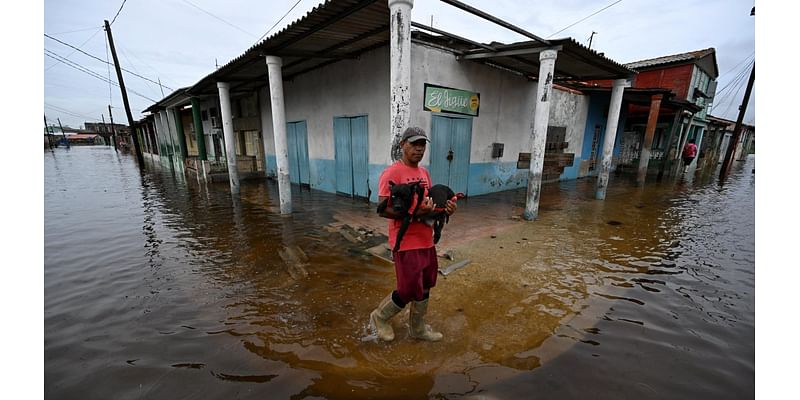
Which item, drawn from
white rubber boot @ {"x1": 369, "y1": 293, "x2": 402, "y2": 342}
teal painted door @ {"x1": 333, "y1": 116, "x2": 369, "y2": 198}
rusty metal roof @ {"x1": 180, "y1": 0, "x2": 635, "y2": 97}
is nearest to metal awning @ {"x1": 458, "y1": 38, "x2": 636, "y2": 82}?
rusty metal roof @ {"x1": 180, "y1": 0, "x2": 635, "y2": 97}

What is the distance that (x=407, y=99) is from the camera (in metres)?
4.76

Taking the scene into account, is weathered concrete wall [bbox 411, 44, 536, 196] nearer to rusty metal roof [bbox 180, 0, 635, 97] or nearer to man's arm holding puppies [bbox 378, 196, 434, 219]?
rusty metal roof [bbox 180, 0, 635, 97]

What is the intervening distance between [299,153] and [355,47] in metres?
4.92

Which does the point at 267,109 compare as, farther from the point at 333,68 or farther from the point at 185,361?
the point at 185,361

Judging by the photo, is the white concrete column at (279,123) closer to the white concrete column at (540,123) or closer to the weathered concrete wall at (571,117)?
the white concrete column at (540,123)

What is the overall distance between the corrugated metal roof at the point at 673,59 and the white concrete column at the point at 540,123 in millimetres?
16087

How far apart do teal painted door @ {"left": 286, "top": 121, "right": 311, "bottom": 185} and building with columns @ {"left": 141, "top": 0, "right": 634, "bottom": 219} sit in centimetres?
4

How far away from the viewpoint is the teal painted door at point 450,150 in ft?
25.1

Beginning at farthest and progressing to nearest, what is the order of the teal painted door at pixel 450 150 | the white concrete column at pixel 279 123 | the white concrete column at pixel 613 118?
1. the white concrete column at pixel 613 118
2. the teal painted door at pixel 450 150
3. the white concrete column at pixel 279 123

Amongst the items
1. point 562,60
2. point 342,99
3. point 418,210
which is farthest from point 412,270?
point 562,60

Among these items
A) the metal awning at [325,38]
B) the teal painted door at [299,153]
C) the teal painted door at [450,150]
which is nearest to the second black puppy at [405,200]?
the metal awning at [325,38]

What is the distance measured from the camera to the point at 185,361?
95.3 inches

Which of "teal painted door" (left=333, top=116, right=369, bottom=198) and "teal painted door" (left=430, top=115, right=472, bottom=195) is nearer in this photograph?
"teal painted door" (left=430, top=115, right=472, bottom=195)

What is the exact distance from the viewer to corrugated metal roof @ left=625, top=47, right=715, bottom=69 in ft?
52.6
